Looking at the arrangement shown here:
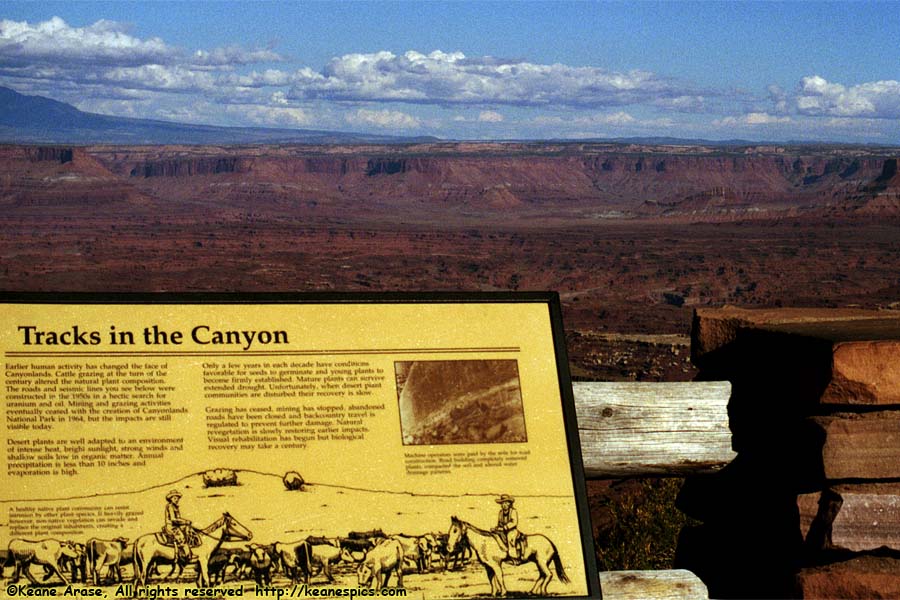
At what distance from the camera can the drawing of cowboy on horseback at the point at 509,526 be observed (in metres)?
2.65

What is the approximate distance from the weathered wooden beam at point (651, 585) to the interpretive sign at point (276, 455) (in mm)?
403

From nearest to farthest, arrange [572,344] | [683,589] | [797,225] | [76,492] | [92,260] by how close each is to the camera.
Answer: [76,492] < [683,589] < [572,344] < [92,260] < [797,225]

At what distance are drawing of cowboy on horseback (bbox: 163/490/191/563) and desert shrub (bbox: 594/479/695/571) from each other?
576 cm

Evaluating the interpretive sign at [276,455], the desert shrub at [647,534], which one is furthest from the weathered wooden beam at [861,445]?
the desert shrub at [647,534]

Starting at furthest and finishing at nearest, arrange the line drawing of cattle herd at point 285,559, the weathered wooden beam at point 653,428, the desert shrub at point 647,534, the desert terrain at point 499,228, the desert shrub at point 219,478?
1. the desert terrain at point 499,228
2. the desert shrub at point 647,534
3. the weathered wooden beam at point 653,428
4. the desert shrub at point 219,478
5. the line drawing of cattle herd at point 285,559

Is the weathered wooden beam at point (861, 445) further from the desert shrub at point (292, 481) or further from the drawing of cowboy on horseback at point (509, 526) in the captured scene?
the desert shrub at point (292, 481)

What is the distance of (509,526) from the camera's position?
2680 mm

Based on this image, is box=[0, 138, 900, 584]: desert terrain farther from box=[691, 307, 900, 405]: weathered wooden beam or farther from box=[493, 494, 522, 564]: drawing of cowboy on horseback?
box=[493, 494, 522, 564]: drawing of cowboy on horseback

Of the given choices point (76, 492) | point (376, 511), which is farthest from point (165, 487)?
point (376, 511)

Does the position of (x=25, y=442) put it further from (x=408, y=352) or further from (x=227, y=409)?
(x=408, y=352)

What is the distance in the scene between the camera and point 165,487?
2592mm

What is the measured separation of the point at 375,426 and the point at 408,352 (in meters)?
0.22

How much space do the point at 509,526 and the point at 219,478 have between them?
680 millimetres

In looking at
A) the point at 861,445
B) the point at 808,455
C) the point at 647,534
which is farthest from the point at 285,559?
the point at 647,534
